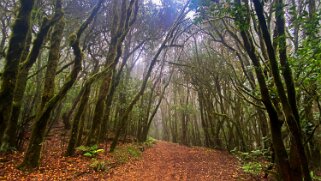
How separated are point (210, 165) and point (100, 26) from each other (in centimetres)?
1041

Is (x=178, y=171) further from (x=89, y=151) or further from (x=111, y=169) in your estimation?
(x=89, y=151)

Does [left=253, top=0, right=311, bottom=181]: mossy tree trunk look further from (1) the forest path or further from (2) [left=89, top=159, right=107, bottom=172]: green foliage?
(2) [left=89, top=159, right=107, bottom=172]: green foliage

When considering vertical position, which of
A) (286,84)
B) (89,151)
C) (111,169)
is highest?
(286,84)

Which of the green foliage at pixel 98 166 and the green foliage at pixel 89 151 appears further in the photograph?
the green foliage at pixel 89 151

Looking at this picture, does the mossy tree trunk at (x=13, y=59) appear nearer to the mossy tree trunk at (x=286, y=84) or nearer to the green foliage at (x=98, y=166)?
the mossy tree trunk at (x=286, y=84)

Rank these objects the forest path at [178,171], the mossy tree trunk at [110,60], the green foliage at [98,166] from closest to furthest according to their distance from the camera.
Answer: the green foliage at [98,166], the forest path at [178,171], the mossy tree trunk at [110,60]

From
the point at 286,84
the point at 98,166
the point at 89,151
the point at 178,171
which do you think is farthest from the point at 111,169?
the point at 286,84

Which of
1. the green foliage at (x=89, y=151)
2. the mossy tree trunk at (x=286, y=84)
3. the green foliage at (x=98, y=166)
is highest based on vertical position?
the mossy tree trunk at (x=286, y=84)

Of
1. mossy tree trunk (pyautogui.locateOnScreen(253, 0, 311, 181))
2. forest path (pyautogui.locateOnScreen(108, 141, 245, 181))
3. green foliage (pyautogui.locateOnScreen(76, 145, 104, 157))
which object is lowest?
forest path (pyautogui.locateOnScreen(108, 141, 245, 181))

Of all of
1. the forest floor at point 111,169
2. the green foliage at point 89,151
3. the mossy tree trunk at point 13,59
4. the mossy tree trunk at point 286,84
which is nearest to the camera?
the mossy tree trunk at point 13,59

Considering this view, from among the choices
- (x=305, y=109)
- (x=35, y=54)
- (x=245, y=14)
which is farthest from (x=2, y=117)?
(x=305, y=109)

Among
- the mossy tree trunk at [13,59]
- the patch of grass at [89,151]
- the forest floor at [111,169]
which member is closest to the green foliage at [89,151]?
the patch of grass at [89,151]

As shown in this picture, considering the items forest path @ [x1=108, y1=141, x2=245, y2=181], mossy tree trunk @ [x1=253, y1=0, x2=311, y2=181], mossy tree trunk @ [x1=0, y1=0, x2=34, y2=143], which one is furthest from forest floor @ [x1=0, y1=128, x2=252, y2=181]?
mossy tree trunk @ [x1=253, y1=0, x2=311, y2=181]

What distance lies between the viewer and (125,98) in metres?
18.7
